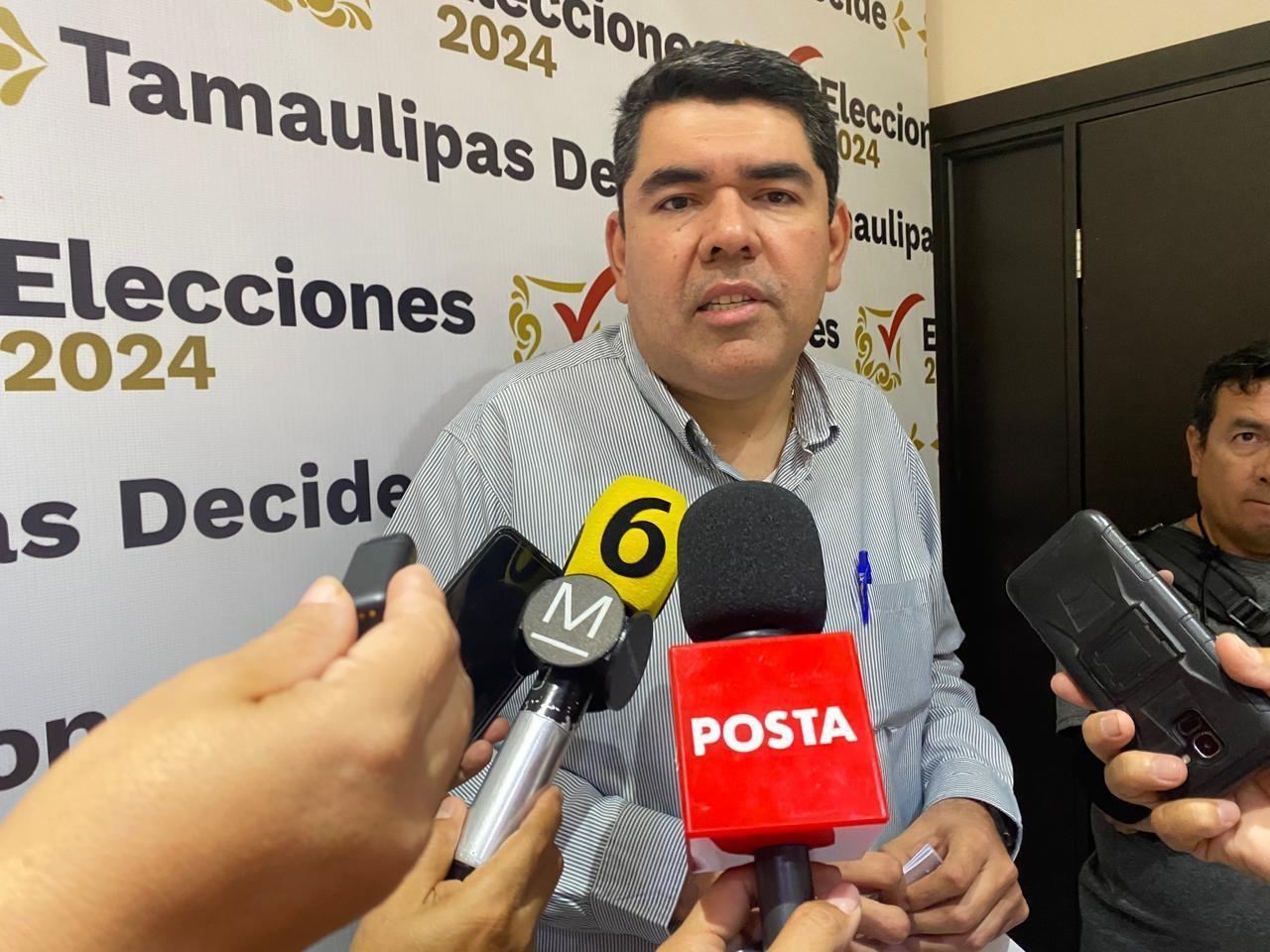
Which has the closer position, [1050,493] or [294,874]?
[294,874]

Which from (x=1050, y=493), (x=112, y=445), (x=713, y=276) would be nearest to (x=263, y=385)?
(x=112, y=445)

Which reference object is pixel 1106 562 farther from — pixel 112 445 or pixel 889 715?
pixel 112 445

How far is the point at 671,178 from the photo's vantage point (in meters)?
1.10

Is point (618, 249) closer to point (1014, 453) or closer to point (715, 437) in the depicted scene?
point (715, 437)

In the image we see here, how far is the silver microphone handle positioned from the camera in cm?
47

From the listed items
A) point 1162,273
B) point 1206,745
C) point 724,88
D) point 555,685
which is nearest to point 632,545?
point 555,685

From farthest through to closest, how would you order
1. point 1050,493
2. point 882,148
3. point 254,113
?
point 1050,493 → point 882,148 → point 254,113

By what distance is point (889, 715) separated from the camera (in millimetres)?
1128

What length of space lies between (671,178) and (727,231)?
0.12 metres

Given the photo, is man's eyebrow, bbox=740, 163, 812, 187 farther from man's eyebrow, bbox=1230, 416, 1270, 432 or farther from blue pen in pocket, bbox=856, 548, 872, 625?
man's eyebrow, bbox=1230, 416, 1270, 432

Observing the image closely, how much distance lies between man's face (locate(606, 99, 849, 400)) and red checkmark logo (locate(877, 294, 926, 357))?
968mm

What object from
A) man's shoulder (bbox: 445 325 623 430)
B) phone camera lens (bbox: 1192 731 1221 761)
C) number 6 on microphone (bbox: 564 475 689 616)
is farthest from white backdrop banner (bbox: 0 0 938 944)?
phone camera lens (bbox: 1192 731 1221 761)

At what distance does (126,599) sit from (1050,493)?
212cm

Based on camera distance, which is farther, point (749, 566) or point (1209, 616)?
point (1209, 616)
